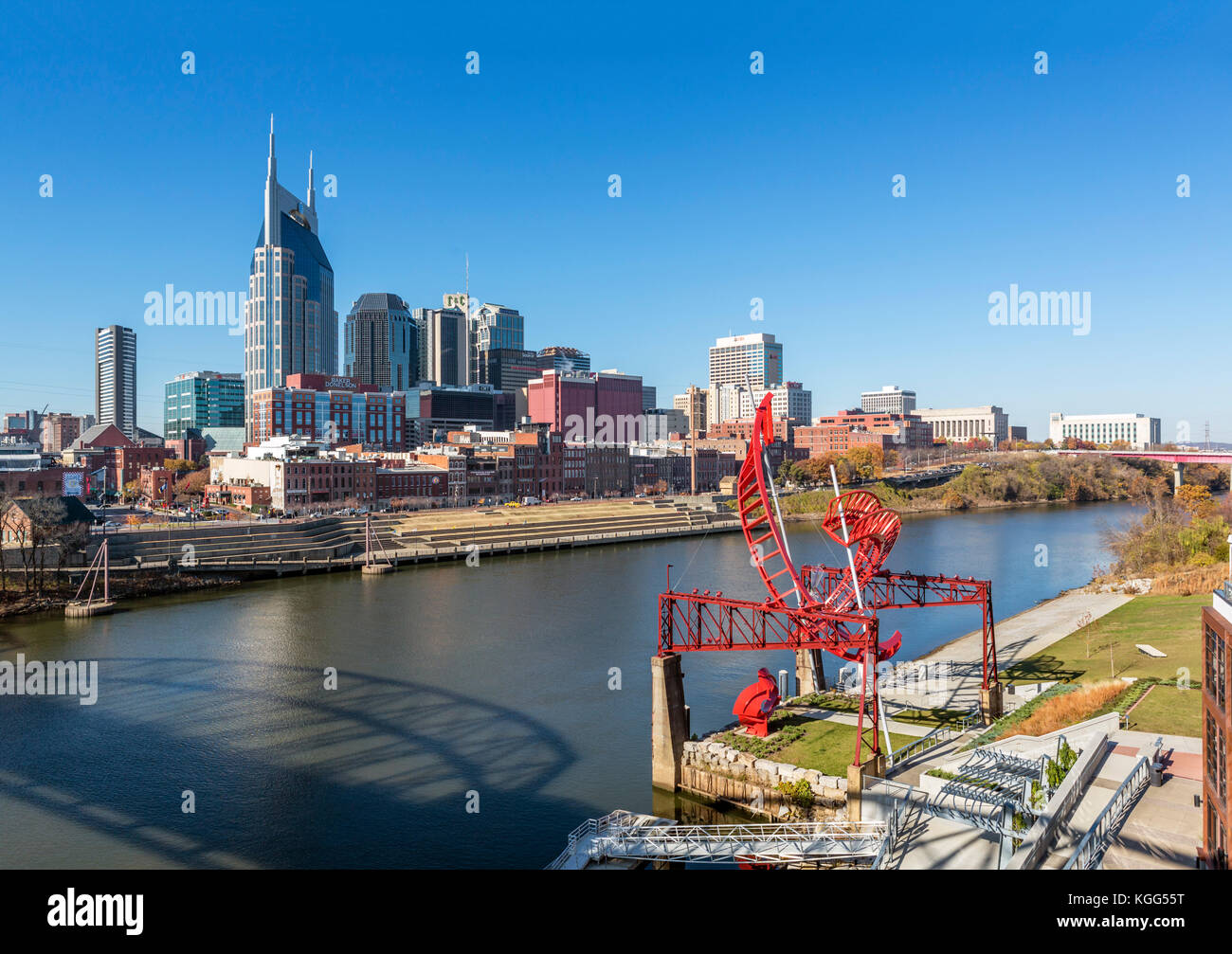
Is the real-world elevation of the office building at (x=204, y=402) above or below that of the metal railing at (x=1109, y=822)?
above

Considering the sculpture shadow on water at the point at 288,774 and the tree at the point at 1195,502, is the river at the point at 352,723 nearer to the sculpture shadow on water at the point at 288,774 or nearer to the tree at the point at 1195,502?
the sculpture shadow on water at the point at 288,774

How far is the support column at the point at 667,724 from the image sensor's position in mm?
Answer: 19984

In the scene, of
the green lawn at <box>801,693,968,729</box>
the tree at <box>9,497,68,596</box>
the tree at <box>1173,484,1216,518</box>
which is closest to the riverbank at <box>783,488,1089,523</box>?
the tree at <box>1173,484,1216,518</box>

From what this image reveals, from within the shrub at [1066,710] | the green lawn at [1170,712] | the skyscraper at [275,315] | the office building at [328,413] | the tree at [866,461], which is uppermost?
the skyscraper at [275,315]

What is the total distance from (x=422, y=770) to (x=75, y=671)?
60.6ft

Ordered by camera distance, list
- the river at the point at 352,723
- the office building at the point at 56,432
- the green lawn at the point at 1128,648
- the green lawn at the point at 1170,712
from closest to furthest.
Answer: the river at the point at 352,723 < the green lawn at the point at 1170,712 < the green lawn at the point at 1128,648 < the office building at the point at 56,432

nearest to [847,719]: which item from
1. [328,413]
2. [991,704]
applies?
[991,704]

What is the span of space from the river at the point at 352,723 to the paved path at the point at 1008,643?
2.03m

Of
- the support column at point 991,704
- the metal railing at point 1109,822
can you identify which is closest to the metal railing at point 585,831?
the metal railing at point 1109,822

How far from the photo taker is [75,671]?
3136 centimetres

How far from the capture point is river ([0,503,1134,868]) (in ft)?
59.3

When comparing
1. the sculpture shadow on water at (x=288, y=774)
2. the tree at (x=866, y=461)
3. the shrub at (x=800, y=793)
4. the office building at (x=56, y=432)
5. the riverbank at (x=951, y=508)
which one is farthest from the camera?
the office building at (x=56, y=432)

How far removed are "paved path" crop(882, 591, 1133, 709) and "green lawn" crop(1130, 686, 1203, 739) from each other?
3.73 metres

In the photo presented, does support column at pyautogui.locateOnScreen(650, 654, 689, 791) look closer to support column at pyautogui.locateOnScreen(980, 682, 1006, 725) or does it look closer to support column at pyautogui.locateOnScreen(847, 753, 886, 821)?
support column at pyautogui.locateOnScreen(847, 753, 886, 821)
